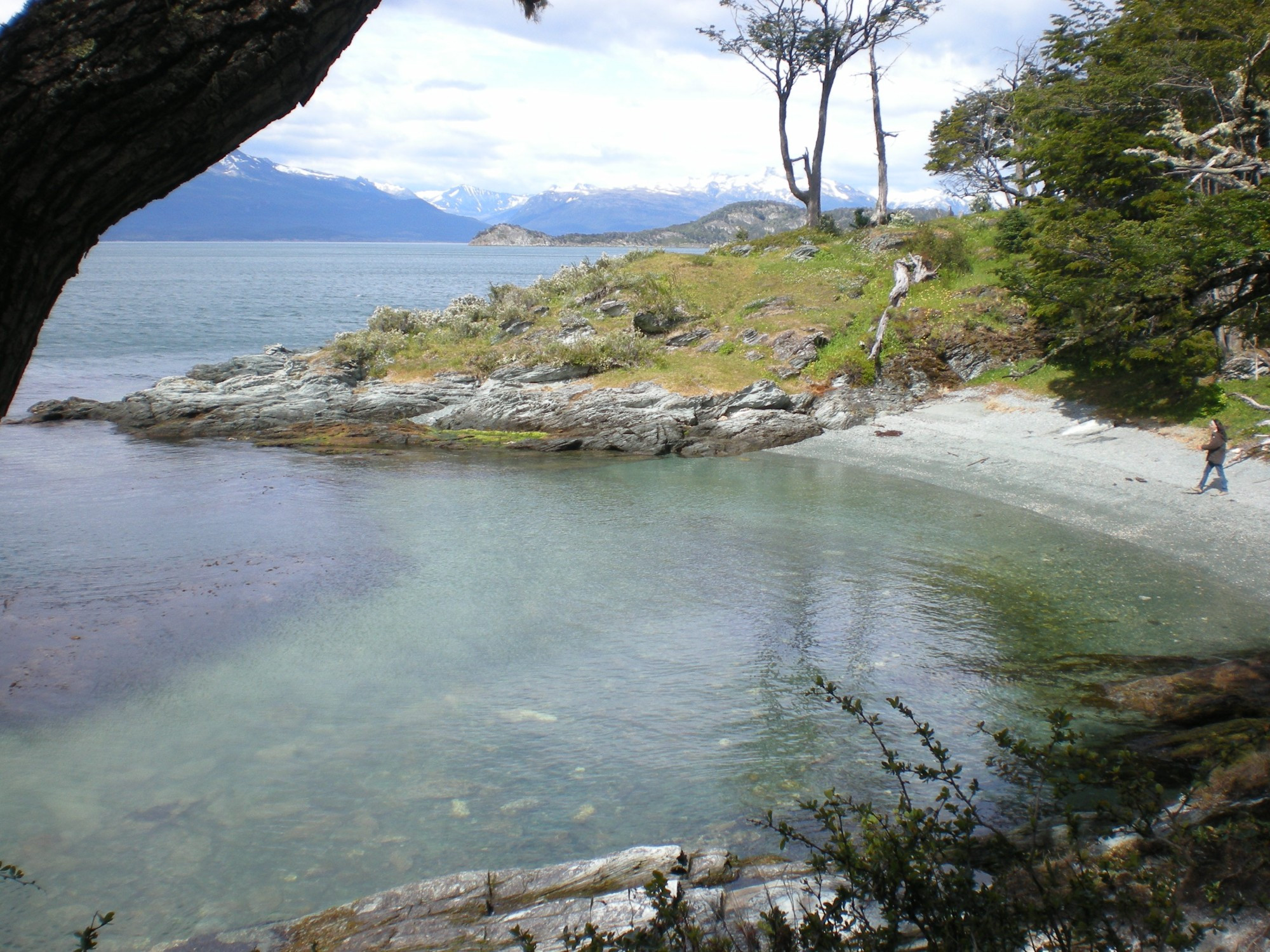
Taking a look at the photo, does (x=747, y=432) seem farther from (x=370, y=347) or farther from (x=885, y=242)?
(x=370, y=347)

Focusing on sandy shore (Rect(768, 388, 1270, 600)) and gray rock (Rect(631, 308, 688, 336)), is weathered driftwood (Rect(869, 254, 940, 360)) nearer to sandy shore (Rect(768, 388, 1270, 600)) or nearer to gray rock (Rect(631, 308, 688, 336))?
sandy shore (Rect(768, 388, 1270, 600))

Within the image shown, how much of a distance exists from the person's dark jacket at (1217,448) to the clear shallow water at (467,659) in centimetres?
322

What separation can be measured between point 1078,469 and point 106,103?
65.6ft

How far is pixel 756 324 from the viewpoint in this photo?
30.1 metres

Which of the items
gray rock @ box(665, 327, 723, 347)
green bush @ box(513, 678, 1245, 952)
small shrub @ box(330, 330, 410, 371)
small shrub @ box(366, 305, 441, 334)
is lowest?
green bush @ box(513, 678, 1245, 952)

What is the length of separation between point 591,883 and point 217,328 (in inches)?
2291

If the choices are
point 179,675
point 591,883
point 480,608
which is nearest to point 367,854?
point 591,883

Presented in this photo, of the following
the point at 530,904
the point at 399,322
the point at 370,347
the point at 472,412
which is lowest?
the point at 530,904

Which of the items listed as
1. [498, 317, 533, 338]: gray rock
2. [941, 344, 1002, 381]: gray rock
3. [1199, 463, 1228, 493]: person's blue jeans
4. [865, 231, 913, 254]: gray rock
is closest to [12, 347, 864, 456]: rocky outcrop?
[498, 317, 533, 338]: gray rock

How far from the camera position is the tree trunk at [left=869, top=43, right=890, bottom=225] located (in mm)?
41906

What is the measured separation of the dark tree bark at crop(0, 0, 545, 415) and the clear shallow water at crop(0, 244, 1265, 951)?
5507 mm

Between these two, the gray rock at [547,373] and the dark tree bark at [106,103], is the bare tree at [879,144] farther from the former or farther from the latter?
the dark tree bark at [106,103]

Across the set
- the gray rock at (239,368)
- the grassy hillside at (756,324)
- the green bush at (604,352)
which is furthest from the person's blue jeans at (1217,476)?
the gray rock at (239,368)

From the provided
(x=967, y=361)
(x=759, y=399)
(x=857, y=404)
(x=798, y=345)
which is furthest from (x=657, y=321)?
(x=967, y=361)
